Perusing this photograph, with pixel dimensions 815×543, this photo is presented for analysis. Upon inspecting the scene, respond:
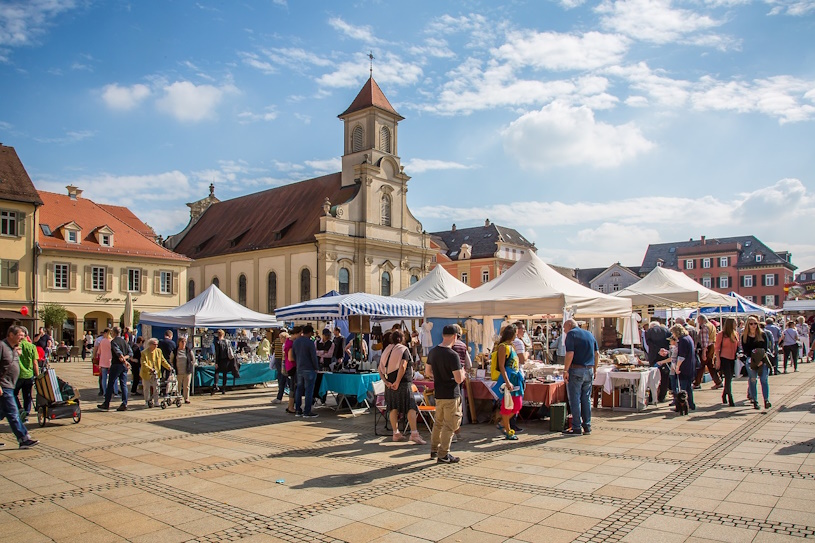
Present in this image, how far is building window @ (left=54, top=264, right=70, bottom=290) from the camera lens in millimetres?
38125

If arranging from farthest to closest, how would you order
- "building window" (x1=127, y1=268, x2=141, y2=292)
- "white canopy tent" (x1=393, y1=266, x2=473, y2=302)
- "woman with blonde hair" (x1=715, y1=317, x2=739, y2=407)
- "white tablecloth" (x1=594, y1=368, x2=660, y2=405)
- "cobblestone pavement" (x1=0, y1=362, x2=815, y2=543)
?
"building window" (x1=127, y1=268, x2=141, y2=292), "white canopy tent" (x1=393, y1=266, x2=473, y2=302), "white tablecloth" (x1=594, y1=368, x2=660, y2=405), "woman with blonde hair" (x1=715, y1=317, x2=739, y2=407), "cobblestone pavement" (x1=0, y1=362, x2=815, y2=543)

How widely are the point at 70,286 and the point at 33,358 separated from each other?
101 ft

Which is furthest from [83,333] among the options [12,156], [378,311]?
[378,311]

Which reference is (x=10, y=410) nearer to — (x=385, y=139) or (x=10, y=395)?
(x=10, y=395)

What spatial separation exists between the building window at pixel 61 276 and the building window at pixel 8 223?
3.27 m

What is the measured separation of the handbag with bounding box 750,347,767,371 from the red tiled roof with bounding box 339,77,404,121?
132 ft

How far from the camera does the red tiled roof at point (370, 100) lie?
49469 millimetres

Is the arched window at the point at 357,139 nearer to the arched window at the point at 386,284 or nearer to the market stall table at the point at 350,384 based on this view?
the arched window at the point at 386,284

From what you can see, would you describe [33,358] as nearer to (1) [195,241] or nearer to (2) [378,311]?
(2) [378,311]

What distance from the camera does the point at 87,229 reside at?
41062 millimetres

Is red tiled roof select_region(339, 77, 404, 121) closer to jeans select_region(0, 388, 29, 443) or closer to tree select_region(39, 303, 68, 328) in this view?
tree select_region(39, 303, 68, 328)

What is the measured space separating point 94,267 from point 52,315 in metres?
4.77

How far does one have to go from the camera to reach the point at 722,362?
42.6 feet

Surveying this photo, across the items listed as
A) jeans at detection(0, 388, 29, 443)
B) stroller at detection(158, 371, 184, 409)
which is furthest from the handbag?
jeans at detection(0, 388, 29, 443)
